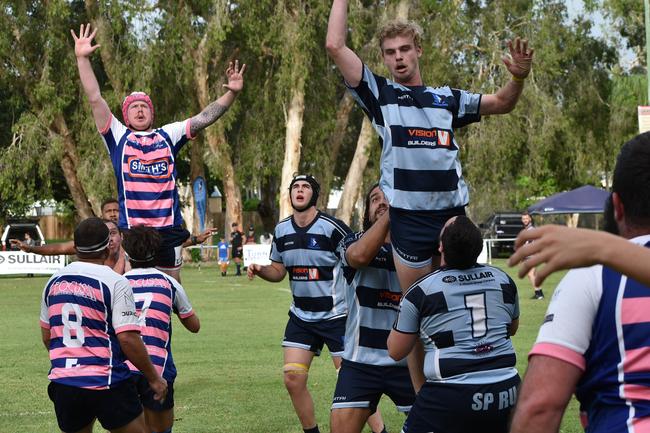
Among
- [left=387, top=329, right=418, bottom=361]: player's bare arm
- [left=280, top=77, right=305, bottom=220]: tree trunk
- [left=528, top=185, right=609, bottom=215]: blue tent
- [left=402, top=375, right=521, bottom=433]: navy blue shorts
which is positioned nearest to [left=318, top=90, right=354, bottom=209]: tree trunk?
[left=280, top=77, right=305, bottom=220]: tree trunk

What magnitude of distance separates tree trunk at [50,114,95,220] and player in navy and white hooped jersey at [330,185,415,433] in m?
34.1

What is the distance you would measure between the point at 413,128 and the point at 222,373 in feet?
26.5

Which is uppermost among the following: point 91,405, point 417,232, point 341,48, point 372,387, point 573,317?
point 341,48

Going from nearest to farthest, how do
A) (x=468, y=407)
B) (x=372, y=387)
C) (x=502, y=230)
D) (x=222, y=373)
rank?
1. (x=468, y=407)
2. (x=372, y=387)
3. (x=222, y=373)
4. (x=502, y=230)

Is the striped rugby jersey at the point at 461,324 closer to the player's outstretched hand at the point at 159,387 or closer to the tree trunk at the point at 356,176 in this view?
the player's outstretched hand at the point at 159,387

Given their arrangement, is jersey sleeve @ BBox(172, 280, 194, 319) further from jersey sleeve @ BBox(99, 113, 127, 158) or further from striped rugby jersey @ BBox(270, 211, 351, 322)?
striped rugby jersey @ BBox(270, 211, 351, 322)

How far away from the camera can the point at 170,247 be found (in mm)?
8656

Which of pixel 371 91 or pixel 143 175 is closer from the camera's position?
pixel 371 91

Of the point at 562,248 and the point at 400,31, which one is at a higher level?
the point at 400,31

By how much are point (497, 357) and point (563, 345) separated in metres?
2.77

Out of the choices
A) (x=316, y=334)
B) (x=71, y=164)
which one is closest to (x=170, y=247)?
(x=316, y=334)

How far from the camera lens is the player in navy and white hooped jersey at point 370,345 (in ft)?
25.7

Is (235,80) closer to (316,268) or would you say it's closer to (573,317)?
(316,268)

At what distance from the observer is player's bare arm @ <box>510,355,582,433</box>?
3.49 metres
